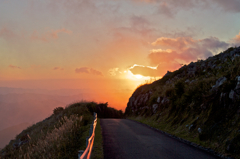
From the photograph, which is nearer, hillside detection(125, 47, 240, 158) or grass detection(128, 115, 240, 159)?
grass detection(128, 115, 240, 159)

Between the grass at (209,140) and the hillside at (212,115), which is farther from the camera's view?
the hillside at (212,115)

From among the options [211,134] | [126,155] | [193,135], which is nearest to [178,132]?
[193,135]

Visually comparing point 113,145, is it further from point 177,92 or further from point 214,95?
point 177,92

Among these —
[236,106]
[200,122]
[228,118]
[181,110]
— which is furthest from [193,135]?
[181,110]

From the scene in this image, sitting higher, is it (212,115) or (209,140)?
(212,115)

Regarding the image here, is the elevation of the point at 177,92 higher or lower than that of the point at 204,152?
higher

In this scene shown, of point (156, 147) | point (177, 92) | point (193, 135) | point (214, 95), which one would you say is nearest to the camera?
point (156, 147)

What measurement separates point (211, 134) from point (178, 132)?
3.20 m

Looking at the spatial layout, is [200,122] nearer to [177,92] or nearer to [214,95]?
[214,95]

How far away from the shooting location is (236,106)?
33.3 feet

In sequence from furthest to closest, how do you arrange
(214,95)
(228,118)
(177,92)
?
(177,92)
(214,95)
(228,118)

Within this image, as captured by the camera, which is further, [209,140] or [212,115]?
[212,115]

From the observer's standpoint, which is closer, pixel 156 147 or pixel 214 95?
pixel 156 147

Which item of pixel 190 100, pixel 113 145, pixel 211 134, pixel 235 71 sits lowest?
pixel 113 145
